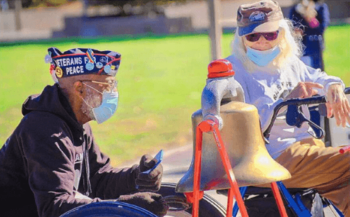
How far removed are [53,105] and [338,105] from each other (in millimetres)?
1374

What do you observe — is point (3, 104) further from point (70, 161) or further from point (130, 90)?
point (70, 161)

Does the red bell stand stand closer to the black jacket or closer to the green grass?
the black jacket

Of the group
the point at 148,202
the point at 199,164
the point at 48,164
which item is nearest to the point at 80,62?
the point at 48,164

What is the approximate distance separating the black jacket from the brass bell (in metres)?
0.57

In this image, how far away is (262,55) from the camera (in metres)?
3.79

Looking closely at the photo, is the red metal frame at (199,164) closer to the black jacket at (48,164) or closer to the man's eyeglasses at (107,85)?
Answer: the black jacket at (48,164)

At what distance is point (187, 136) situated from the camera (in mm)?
9102

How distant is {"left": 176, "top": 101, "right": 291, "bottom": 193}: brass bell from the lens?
2805mm

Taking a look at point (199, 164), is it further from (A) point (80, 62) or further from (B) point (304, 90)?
(A) point (80, 62)

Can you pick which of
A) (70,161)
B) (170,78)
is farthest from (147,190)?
(170,78)

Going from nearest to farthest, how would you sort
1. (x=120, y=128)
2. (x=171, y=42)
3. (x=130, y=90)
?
(x=120, y=128), (x=130, y=90), (x=171, y=42)

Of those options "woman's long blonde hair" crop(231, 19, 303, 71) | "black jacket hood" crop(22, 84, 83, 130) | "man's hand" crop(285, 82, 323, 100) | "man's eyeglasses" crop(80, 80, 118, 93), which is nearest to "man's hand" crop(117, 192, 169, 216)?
"black jacket hood" crop(22, 84, 83, 130)

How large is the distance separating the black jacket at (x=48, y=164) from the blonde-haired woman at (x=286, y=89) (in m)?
0.80

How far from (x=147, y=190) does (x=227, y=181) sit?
863 mm
